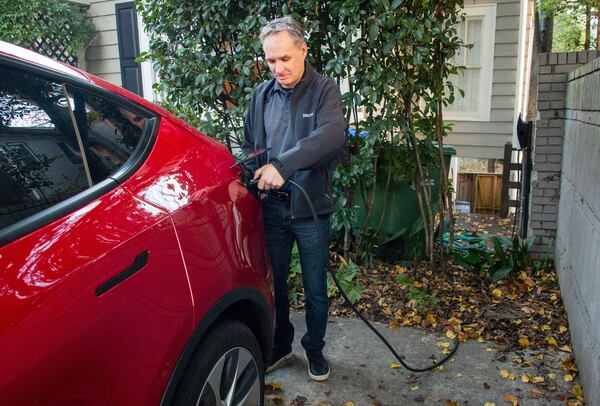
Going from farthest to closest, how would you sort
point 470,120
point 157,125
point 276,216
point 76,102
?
point 470,120, point 276,216, point 157,125, point 76,102

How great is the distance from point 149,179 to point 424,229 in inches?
125

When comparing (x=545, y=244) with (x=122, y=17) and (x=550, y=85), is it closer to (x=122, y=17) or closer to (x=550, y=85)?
(x=550, y=85)

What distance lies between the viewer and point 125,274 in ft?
4.49

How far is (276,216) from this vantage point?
100 inches

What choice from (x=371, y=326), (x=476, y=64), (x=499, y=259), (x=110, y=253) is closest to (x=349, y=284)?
(x=371, y=326)

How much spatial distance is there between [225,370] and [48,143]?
983 mm

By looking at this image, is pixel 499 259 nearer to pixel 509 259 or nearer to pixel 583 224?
pixel 509 259

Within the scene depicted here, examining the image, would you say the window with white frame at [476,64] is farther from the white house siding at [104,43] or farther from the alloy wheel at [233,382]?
the alloy wheel at [233,382]

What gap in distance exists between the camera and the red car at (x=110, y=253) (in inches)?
45.9

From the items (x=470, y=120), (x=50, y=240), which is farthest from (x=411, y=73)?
(x=470, y=120)

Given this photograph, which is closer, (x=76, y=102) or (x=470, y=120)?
(x=76, y=102)

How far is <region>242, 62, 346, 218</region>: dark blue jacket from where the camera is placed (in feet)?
7.18

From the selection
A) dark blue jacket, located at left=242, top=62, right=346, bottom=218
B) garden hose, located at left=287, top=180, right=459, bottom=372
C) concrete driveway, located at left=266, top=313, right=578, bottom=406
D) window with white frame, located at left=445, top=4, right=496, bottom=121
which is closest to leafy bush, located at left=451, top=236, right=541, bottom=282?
garden hose, located at left=287, top=180, right=459, bottom=372

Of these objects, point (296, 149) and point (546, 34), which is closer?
point (296, 149)
